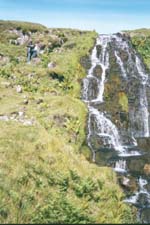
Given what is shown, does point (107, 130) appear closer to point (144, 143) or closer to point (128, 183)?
point (144, 143)

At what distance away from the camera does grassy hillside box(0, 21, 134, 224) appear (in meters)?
21.3

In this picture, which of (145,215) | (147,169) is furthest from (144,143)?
(145,215)

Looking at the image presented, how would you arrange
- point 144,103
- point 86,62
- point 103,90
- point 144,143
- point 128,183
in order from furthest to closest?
point 86,62
point 103,90
point 144,103
point 144,143
point 128,183

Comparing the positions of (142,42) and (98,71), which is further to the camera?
(142,42)

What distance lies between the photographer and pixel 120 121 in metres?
46.2

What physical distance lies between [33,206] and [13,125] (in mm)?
14180

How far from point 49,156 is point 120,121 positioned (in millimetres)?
18996

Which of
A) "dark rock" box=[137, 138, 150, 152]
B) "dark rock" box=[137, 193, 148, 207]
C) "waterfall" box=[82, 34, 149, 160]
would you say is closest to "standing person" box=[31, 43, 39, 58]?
"waterfall" box=[82, 34, 149, 160]

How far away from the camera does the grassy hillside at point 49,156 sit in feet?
69.9

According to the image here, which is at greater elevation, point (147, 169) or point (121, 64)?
A: point (121, 64)

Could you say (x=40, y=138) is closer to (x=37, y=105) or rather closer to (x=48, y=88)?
(x=37, y=105)

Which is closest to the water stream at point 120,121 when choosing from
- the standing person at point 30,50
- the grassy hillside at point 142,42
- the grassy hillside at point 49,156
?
the grassy hillside at point 49,156

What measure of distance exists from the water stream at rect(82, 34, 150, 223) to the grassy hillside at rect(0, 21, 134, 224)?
1.53m

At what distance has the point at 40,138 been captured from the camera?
104ft
